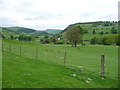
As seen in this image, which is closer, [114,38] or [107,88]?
[107,88]

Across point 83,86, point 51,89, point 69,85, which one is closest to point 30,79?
point 51,89

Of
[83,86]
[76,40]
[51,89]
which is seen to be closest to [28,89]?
[51,89]

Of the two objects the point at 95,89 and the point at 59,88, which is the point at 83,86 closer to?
the point at 95,89

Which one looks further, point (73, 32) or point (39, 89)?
point (73, 32)

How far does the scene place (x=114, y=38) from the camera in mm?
93312

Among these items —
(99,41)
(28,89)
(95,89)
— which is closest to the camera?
(28,89)

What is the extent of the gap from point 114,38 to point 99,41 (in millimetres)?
16571

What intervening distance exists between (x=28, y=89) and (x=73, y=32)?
6144 cm

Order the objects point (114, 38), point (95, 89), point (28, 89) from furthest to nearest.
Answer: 1. point (114, 38)
2. point (95, 89)
3. point (28, 89)

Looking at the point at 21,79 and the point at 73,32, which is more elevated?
the point at 73,32

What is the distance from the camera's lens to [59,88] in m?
7.64

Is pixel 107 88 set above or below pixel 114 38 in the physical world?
below

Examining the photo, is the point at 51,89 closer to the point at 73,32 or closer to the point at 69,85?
the point at 69,85

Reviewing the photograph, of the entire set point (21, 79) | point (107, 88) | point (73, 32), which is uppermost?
point (73, 32)
